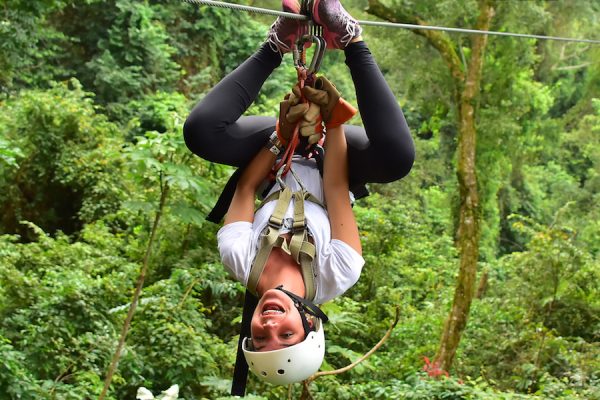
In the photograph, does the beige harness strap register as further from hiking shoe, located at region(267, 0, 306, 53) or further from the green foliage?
the green foliage

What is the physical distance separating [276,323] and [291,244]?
224mm

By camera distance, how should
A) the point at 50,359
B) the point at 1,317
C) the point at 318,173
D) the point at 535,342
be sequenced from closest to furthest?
1. the point at 318,173
2. the point at 50,359
3. the point at 1,317
4. the point at 535,342

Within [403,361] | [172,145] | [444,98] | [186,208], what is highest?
[444,98]

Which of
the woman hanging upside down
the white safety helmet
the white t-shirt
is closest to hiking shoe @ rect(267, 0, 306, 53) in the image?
the woman hanging upside down

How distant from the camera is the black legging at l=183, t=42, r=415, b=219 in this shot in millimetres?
2062

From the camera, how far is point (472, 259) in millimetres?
6273

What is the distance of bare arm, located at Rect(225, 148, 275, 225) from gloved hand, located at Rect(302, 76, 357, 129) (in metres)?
0.22

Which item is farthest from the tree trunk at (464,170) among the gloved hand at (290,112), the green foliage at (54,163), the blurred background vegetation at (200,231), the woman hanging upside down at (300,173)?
the gloved hand at (290,112)

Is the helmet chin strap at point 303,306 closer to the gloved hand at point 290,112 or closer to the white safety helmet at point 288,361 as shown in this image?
the white safety helmet at point 288,361

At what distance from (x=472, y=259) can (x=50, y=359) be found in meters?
3.45

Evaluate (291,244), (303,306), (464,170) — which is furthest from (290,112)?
(464,170)

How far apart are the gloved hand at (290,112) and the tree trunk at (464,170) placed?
13.8ft

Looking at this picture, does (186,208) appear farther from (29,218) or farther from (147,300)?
(29,218)

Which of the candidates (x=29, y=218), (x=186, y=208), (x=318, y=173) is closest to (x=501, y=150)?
(x=29, y=218)
